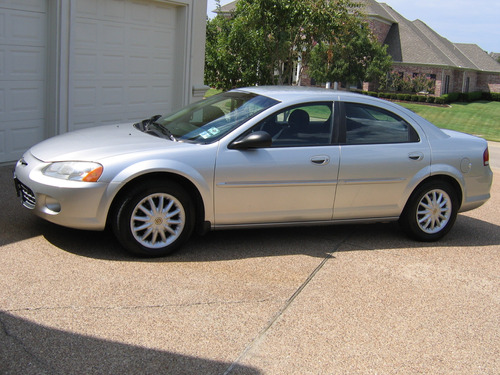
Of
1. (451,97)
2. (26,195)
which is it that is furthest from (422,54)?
(26,195)

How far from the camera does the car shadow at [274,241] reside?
5570 mm

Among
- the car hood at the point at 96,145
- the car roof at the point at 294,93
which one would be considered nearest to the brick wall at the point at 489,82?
the car roof at the point at 294,93

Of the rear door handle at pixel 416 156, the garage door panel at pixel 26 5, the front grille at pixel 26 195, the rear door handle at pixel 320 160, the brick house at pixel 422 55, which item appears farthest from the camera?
the brick house at pixel 422 55

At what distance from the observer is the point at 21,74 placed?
352 inches

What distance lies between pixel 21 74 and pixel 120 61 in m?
2.12

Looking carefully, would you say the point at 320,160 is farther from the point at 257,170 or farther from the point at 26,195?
the point at 26,195

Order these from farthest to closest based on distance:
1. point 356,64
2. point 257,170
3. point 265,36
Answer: point 356,64
point 265,36
point 257,170

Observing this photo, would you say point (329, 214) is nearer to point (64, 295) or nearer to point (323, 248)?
point (323, 248)

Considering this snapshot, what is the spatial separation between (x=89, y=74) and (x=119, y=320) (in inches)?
266

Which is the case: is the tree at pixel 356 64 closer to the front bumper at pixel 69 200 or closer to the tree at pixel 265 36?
the tree at pixel 265 36

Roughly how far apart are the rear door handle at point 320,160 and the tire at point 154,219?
1.30 m

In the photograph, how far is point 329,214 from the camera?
20.2 ft

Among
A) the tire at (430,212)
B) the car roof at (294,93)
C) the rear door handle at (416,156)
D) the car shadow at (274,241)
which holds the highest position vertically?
the car roof at (294,93)

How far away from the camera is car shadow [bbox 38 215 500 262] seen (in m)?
5.57
